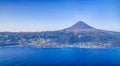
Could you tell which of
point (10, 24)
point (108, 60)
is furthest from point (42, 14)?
point (108, 60)

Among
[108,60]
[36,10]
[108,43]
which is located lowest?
[108,60]

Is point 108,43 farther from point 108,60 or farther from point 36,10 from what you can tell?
point 36,10

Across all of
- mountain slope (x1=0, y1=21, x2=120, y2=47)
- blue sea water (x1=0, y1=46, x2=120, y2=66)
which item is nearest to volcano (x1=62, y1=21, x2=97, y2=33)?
mountain slope (x1=0, y1=21, x2=120, y2=47)

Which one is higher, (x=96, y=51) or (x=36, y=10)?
(x=36, y=10)

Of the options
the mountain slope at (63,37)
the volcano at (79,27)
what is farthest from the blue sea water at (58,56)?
the volcano at (79,27)

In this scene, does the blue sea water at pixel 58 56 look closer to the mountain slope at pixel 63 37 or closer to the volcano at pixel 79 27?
the mountain slope at pixel 63 37

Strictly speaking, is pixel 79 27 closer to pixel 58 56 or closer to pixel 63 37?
pixel 63 37

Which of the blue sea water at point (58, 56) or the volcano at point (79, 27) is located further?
the volcano at point (79, 27)

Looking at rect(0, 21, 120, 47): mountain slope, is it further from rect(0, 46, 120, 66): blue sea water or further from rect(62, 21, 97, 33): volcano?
rect(0, 46, 120, 66): blue sea water
